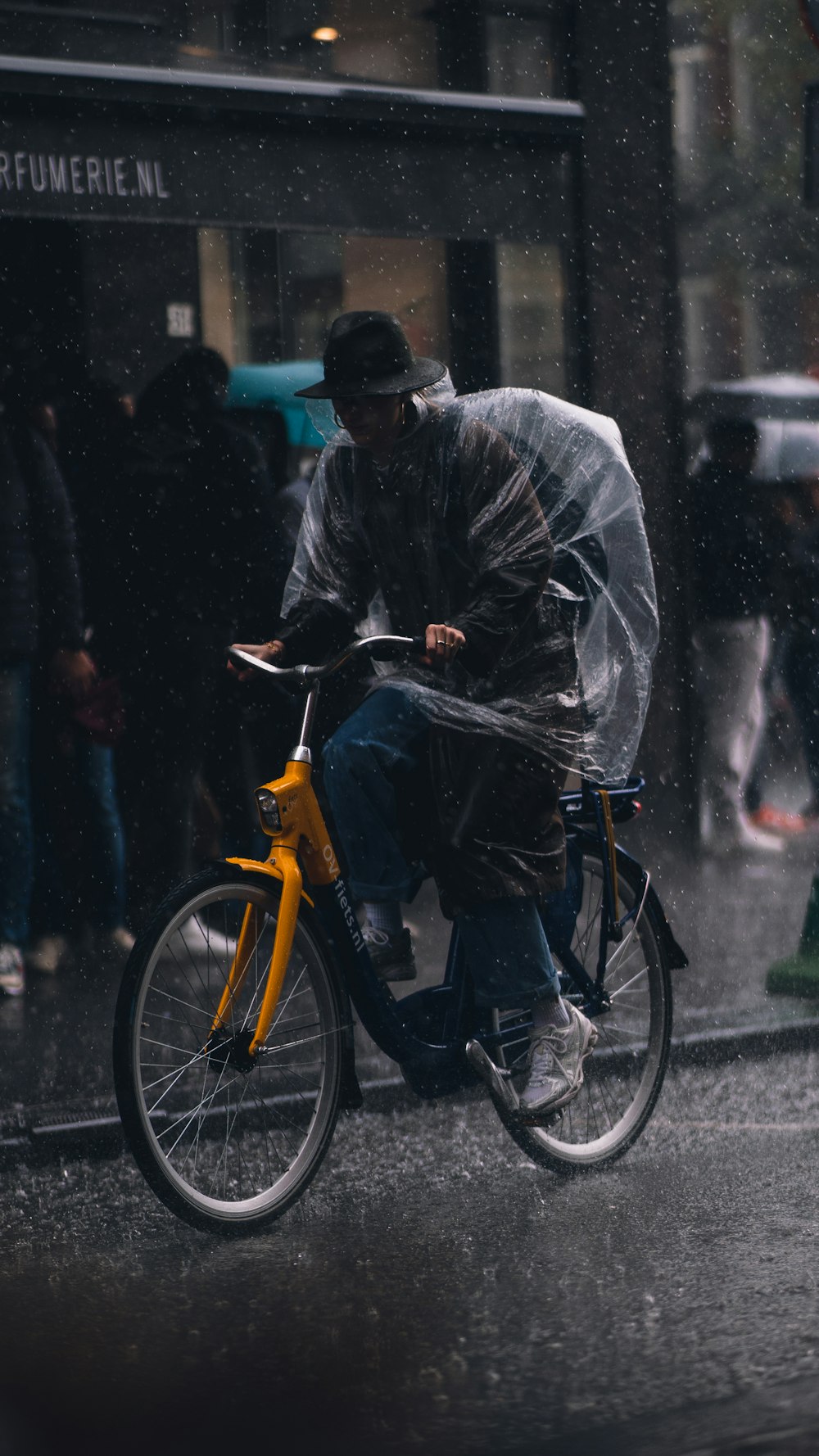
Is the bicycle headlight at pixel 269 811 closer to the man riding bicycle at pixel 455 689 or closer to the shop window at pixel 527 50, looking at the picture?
the man riding bicycle at pixel 455 689

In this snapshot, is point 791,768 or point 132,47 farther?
point 791,768

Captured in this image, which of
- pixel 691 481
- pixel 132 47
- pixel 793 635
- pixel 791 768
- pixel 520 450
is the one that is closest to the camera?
pixel 520 450

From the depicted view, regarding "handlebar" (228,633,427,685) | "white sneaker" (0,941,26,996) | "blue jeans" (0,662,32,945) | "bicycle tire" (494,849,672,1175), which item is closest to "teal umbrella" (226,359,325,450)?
"blue jeans" (0,662,32,945)

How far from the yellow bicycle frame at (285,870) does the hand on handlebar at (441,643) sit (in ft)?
1.28

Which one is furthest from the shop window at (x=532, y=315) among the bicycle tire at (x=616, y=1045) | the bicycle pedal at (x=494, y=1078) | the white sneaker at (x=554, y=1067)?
the bicycle pedal at (x=494, y=1078)

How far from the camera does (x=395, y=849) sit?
15.4 ft

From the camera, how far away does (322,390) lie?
4.73 meters

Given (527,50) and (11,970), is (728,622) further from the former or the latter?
(11,970)

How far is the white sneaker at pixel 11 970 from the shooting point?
7.21 metres

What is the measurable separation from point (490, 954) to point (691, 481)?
470 cm

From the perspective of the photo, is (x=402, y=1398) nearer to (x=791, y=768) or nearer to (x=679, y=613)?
(x=679, y=613)

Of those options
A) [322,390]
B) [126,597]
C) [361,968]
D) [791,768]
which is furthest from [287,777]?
[791,768]

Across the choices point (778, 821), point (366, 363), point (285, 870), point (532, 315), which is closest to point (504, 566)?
point (366, 363)

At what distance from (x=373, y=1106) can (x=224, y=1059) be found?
134 cm
